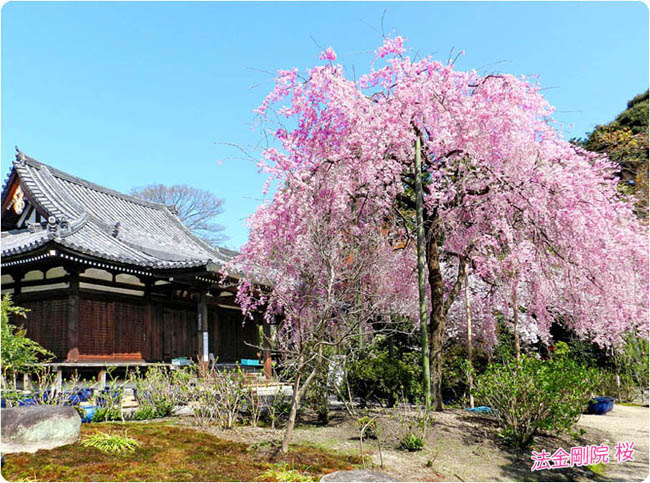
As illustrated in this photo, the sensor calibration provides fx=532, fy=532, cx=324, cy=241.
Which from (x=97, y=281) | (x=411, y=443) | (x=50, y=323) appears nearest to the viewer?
(x=411, y=443)

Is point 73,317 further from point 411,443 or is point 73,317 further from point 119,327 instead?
point 411,443

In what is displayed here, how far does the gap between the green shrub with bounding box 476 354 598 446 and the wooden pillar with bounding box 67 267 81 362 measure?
29.7 feet

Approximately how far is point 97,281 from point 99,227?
2.52 meters

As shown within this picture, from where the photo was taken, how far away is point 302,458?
615 centimetres

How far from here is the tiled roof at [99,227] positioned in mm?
12742

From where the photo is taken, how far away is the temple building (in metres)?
12.4

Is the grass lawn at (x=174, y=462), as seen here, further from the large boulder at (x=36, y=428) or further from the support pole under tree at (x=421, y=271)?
the support pole under tree at (x=421, y=271)

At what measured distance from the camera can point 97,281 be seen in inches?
520

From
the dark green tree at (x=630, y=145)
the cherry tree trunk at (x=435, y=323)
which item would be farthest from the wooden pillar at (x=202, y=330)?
the dark green tree at (x=630, y=145)

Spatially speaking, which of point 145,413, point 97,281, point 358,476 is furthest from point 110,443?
point 97,281

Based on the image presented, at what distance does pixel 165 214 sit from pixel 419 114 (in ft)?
48.9

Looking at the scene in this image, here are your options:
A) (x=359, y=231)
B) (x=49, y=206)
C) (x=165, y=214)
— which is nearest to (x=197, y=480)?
(x=359, y=231)

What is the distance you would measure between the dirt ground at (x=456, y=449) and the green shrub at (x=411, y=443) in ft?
0.35

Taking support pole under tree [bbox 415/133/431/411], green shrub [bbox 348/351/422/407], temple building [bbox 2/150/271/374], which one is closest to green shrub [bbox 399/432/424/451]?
support pole under tree [bbox 415/133/431/411]
